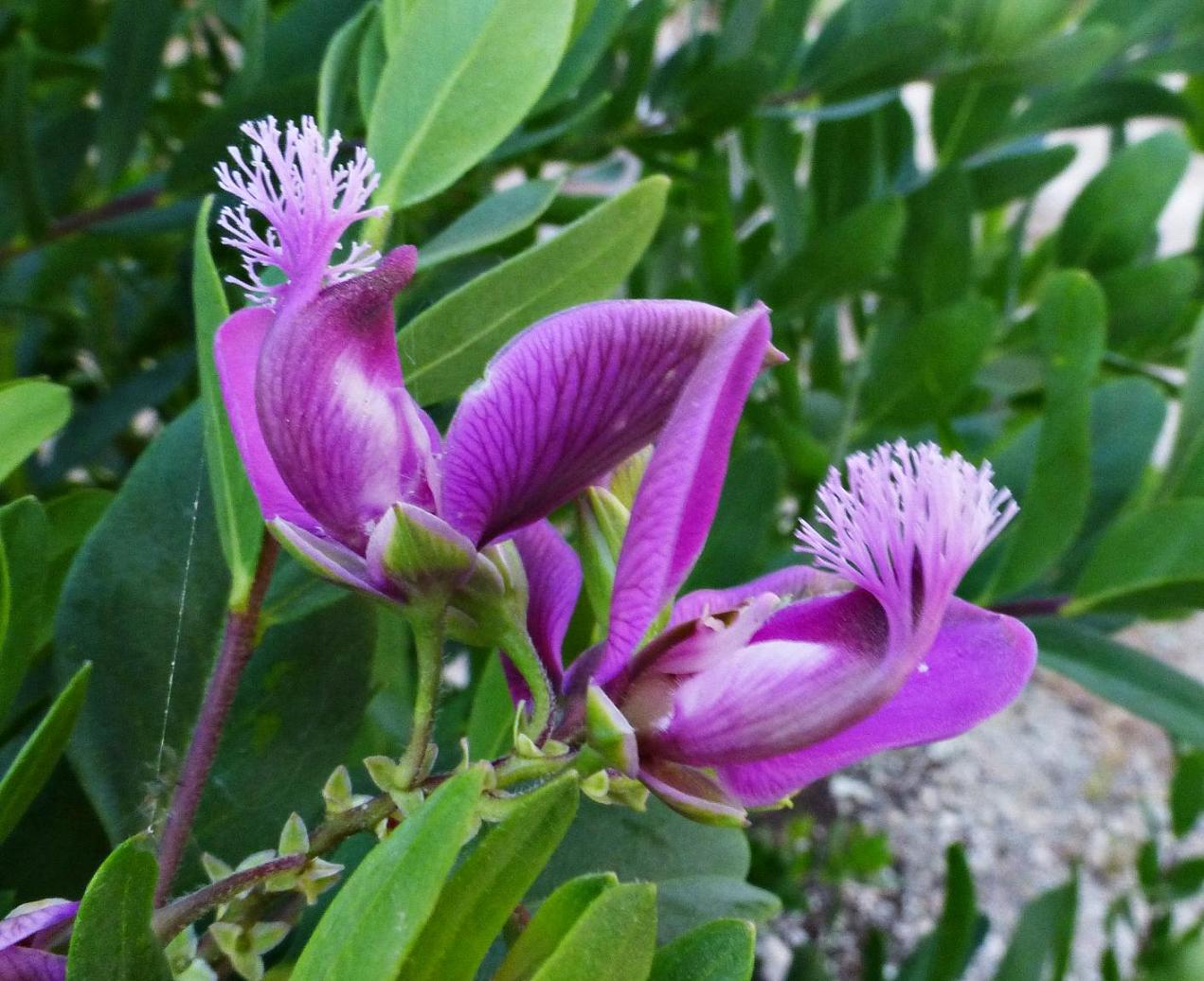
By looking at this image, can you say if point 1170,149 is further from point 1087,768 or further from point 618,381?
point 1087,768

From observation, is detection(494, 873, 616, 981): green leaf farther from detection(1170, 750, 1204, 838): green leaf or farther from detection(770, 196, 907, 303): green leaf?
detection(1170, 750, 1204, 838): green leaf

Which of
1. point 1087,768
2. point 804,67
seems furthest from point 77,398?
point 1087,768

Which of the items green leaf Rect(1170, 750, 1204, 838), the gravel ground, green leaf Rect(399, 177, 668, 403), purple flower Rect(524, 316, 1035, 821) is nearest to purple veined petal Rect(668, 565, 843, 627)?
purple flower Rect(524, 316, 1035, 821)

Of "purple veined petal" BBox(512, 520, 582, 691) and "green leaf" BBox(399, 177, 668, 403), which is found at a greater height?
"green leaf" BBox(399, 177, 668, 403)

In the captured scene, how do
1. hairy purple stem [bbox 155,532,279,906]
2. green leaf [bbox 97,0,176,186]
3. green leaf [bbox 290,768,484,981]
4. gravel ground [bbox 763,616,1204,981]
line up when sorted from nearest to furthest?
green leaf [bbox 290,768,484,981] → hairy purple stem [bbox 155,532,279,906] → green leaf [bbox 97,0,176,186] → gravel ground [bbox 763,616,1204,981]

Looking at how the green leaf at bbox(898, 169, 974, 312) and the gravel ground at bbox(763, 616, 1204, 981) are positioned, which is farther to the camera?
the gravel ground at bbox(763, 616, 1204, 981)

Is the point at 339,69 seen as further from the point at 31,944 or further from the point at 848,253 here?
the point at 848,253

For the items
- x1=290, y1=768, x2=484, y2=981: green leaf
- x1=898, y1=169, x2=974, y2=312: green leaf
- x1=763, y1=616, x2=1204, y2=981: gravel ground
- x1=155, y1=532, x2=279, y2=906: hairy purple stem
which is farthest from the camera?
x1=763, y1=616, x2=1204, y2=981: gravel ground

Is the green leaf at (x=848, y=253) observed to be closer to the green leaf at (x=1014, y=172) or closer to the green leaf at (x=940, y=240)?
the green leaf at (x=940, y=240)
